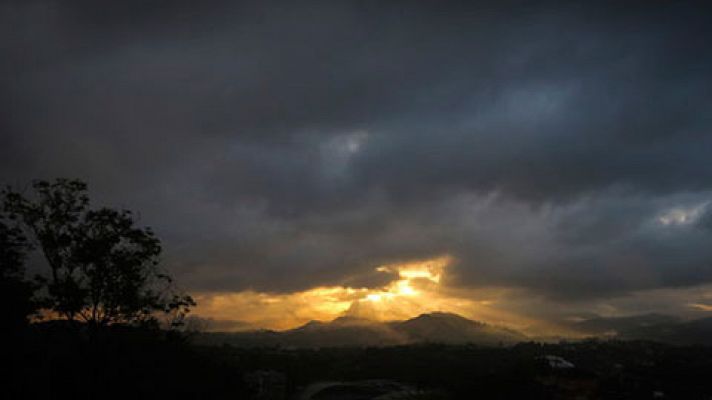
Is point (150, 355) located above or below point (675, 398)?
above

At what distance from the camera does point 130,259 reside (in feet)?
133

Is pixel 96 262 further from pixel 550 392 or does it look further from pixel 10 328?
pixel 550 392

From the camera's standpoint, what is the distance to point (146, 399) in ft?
124

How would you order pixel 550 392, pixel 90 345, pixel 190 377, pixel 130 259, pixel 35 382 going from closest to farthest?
pixel 35 382 → pixel 90 345 → pixel 130 259 → pixel 190 377 → pixel 550 392

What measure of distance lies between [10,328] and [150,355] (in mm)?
12115

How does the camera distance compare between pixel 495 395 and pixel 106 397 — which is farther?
pixel 495 395

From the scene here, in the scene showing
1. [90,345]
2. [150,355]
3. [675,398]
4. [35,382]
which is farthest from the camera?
[675,398]

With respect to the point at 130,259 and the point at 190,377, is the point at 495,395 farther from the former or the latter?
the point at 130,259

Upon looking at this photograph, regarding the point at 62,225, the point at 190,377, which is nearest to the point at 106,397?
the point at 62,225

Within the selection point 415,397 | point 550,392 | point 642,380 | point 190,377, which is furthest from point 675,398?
point 190,377

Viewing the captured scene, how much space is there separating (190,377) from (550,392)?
10669 centimetres

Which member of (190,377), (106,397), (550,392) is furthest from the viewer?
(550,392)

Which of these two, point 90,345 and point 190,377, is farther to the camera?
point 190,377

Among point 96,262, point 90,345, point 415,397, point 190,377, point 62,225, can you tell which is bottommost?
point 415,397
